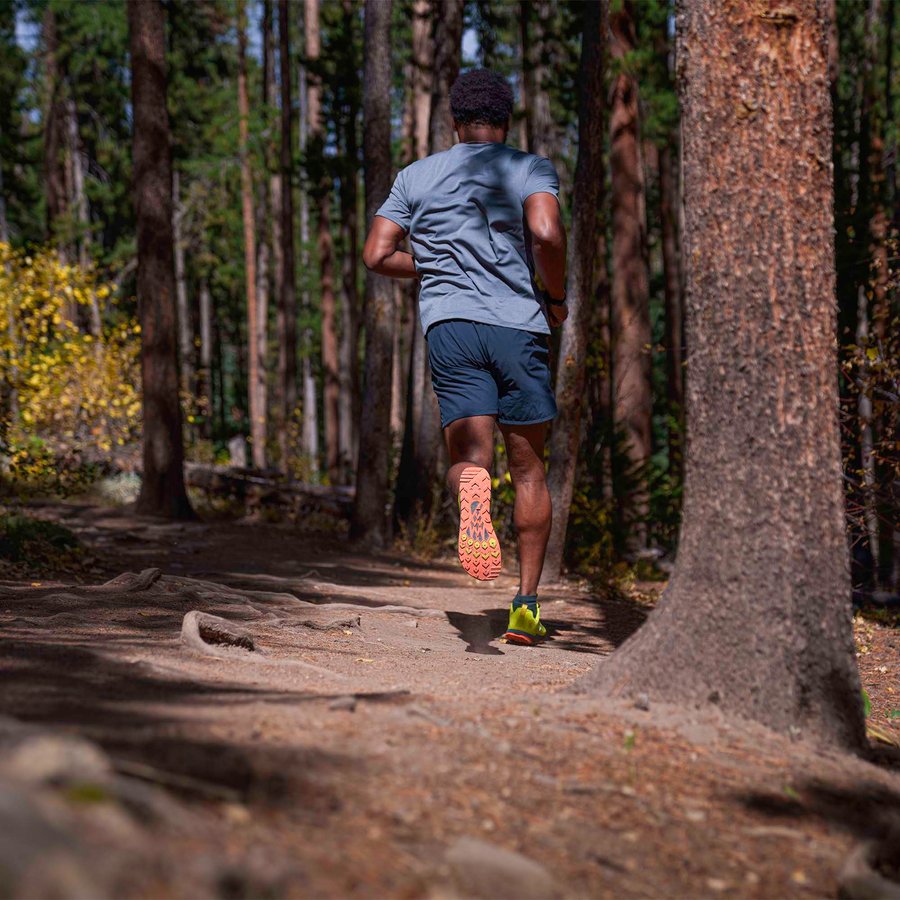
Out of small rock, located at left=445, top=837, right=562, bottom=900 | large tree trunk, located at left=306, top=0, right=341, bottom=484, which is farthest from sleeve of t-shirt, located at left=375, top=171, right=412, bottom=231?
large tree trunk, located at left=306, top=0, right=341, bottom=484

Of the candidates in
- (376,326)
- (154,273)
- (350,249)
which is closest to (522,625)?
(376,326)

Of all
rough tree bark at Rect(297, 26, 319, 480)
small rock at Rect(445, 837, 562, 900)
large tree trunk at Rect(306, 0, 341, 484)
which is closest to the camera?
small rock at Rect(445, 837, 562, 900)

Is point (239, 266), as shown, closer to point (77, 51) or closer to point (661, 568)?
point (77, 51)

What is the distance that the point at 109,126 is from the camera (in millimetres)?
31656

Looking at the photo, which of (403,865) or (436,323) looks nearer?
(403,865)

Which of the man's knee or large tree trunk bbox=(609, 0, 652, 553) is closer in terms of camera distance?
the man's knee

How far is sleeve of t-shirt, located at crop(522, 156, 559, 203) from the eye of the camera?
455 cm

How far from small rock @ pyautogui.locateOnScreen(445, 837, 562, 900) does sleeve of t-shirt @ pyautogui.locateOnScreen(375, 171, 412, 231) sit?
127 inches

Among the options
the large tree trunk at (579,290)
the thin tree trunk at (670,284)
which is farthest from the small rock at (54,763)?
the thin tree trunk at (670,284)

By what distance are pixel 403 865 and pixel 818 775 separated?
56.3 inches

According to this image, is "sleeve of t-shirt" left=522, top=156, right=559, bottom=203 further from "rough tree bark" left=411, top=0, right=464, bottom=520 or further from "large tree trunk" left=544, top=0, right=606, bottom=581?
"rough tree bark" left=411, top=0, right=464, bottom=520

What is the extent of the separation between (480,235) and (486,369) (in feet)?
1.87

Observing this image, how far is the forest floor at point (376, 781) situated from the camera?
1706 millimetres

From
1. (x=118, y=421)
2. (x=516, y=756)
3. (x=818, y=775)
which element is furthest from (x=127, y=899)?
(x=118, y=421)
